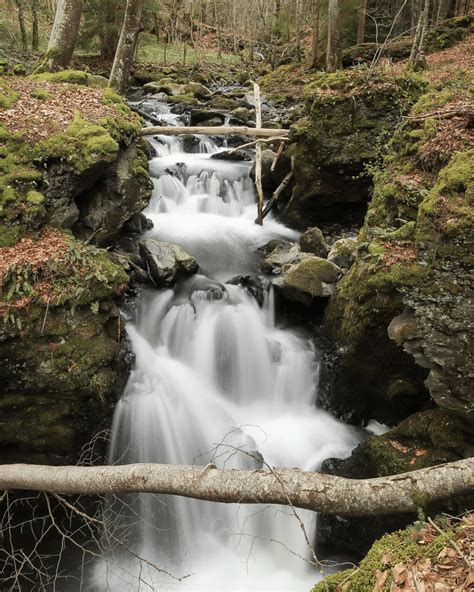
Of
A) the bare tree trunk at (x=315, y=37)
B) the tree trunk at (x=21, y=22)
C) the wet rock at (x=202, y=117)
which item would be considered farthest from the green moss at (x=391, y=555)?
the tree trunk at (x=21, y=22)

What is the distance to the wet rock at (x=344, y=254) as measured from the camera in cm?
930

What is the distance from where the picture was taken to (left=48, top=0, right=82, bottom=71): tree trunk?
36.2 feet

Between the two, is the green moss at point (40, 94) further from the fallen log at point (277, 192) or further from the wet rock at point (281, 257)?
the fallen log at point (277, 192)

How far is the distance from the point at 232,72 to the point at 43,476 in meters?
30.0

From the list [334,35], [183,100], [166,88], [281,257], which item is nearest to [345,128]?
[281,257]

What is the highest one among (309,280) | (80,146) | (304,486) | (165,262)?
(80,146)

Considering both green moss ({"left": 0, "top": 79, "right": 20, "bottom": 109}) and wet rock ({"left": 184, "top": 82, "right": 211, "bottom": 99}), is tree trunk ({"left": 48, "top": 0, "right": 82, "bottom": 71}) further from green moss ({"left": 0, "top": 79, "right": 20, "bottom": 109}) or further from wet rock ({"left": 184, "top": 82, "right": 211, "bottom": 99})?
wet rock ({"left": 184, "top": 82, "right": 211, "bottom": 99})

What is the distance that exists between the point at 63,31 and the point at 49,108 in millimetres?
3915

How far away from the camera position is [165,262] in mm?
9266

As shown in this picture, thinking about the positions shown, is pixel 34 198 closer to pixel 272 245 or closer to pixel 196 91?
pixel 272 245

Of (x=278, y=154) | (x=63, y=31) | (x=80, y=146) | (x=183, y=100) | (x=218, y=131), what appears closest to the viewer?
(x=80, y=146)

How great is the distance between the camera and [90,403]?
21.4ft

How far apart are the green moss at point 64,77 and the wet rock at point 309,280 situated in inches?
278

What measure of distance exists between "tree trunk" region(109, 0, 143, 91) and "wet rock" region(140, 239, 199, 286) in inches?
231
